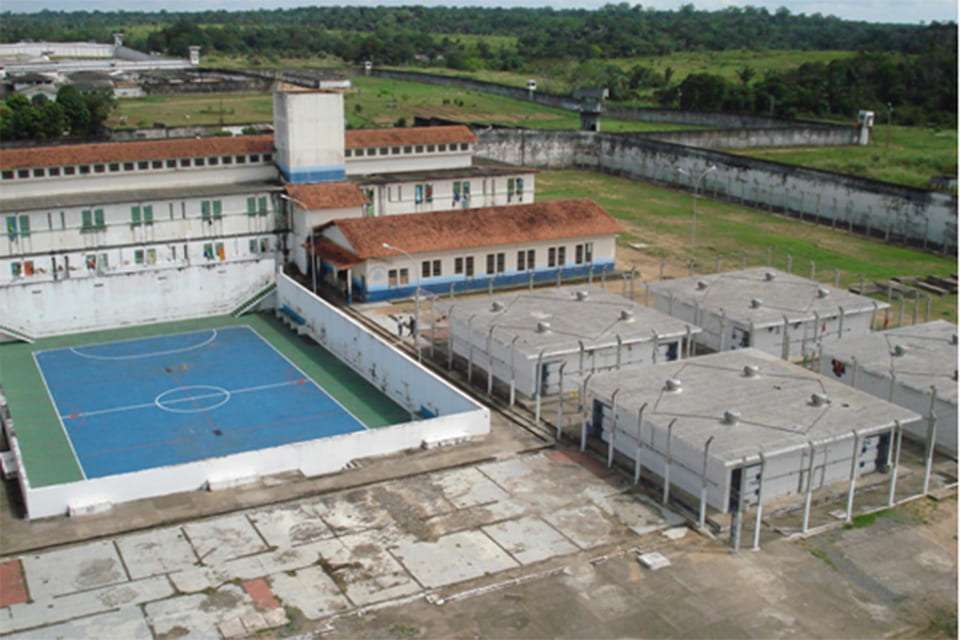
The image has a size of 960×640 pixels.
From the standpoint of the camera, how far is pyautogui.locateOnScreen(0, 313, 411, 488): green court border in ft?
118

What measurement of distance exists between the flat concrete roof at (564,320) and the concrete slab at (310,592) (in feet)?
46.9

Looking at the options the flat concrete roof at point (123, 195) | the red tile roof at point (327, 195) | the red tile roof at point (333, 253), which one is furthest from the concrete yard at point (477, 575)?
the flat concrete roof at point (123, 195)

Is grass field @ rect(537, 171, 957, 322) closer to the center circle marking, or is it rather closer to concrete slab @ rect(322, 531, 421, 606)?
the center circle marking

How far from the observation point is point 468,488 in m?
31.6

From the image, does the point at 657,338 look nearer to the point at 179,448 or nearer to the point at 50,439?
the point at 179,448

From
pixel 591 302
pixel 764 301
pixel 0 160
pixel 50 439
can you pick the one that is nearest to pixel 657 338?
pixel 591 302

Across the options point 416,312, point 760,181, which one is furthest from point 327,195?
point 760,181

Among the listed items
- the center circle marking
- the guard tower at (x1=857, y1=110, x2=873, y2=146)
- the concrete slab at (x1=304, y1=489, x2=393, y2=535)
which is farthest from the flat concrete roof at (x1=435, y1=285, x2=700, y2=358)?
the guard tower at (x1=857, y1=110, x2=873, y2=146)

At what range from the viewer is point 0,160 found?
174 ft

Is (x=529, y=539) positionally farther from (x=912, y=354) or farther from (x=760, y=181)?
(x=760, y=181)

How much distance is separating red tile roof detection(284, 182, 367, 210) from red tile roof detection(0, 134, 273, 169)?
430 cm

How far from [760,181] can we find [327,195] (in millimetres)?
35054

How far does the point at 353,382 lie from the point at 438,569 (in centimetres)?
1772

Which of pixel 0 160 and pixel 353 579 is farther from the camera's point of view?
pixel 0 160
